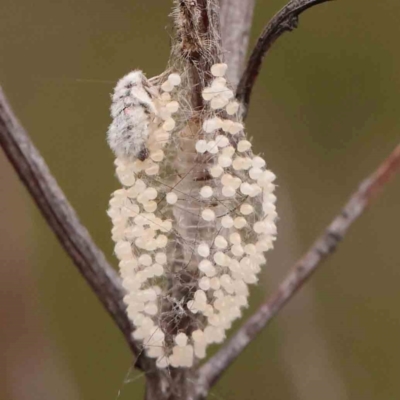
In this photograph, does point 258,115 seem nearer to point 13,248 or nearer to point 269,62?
point 269,62

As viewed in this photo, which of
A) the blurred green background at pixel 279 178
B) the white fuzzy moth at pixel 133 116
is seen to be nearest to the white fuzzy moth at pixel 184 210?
the white fuzzy moth at pixel 133 116

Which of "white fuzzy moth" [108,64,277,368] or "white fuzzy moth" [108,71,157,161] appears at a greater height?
"white fuzzy moth" [108,71,157,161]

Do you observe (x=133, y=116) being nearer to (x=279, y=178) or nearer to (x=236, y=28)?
(x=236, y=28)

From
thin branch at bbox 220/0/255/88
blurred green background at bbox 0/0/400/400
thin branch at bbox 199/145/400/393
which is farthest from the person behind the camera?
blurred green background at bbox 0/0/400/400

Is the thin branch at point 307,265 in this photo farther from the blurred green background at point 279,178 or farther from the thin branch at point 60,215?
the blurred green background at point 279,178

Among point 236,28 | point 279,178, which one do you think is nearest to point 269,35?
point 236,28

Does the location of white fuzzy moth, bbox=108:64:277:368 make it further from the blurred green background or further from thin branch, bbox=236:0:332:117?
the blurred green background

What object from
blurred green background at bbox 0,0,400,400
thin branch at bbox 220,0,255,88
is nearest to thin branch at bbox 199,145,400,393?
thin branch at bbox 220,0,255,88
